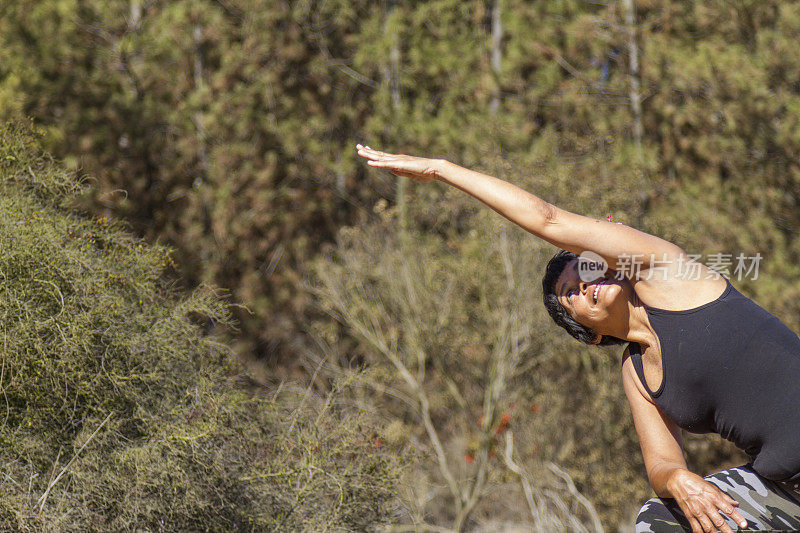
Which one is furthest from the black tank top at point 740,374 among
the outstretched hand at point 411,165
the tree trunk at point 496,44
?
the tree trunk at point 496,44

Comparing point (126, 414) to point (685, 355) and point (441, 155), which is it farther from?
point (441, 155)

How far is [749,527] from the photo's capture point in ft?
7.13

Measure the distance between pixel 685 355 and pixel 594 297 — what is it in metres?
0.33

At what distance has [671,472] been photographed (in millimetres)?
2244

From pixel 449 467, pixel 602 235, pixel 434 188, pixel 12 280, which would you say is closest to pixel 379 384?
pixel 449 467

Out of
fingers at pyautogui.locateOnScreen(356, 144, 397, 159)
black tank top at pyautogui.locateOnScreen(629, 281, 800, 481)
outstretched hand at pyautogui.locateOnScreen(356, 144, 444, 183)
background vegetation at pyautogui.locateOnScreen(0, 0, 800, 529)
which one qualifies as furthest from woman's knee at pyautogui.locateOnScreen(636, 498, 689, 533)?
background vegetation at pyautogui.locateOnScreen(0, 0, 800, 529)

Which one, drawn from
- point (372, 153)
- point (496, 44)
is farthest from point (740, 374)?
point (496, 44)

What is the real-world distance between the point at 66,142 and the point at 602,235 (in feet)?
27.0

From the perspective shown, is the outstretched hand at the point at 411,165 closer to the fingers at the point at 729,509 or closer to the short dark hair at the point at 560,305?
the short dark hair at the point at 560,305

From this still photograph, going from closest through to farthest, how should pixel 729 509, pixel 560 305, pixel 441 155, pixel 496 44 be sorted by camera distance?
pixel 729 509
pixel 560 305
pixel 441 155
pixel 496 44

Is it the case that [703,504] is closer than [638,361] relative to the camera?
Yes

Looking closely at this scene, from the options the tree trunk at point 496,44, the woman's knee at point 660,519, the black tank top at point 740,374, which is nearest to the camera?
the black tank top at point 740,374

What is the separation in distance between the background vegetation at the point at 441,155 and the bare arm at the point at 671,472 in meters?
4.43

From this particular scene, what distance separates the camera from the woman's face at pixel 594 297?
7.55 ft
